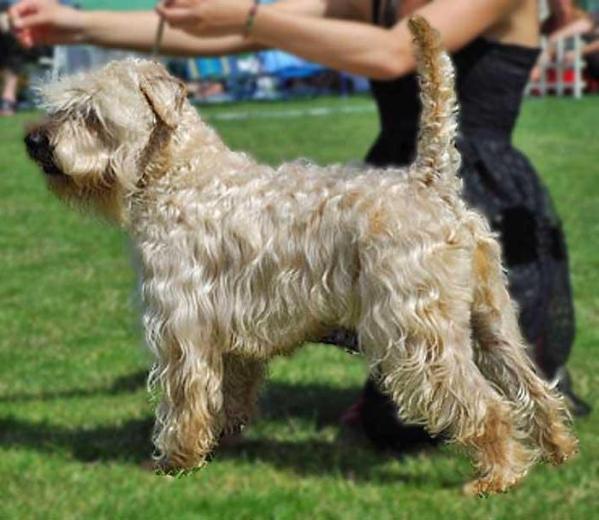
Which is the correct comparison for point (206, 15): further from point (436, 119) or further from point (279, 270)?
point (279, 270)

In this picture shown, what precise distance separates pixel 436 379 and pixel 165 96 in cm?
58

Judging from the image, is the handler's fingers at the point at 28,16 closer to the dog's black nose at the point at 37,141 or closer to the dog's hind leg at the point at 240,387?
the dog's black nose at the point at 37,141

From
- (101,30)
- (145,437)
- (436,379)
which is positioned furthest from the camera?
(145,437)

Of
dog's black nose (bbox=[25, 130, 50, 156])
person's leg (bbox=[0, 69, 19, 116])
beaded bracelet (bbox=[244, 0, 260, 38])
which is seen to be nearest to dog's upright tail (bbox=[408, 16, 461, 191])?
→ dog's black nose (bbox=[25, 130, 50, 156])

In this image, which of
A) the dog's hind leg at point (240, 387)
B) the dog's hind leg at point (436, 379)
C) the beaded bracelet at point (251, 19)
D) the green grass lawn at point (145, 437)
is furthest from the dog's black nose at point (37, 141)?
the beaded bracelet at point (251, 19)

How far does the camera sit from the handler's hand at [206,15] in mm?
2809

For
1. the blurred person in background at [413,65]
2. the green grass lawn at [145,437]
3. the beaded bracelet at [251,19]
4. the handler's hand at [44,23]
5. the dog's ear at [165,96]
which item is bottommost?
the green grass lawn at [145,437]

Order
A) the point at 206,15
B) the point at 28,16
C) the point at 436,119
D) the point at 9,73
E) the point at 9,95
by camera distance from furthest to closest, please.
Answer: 1. the point at 9,73
2. the point at 9,95
3. the point at 28,16
4. the point at 206,15
5. the point at 436,119

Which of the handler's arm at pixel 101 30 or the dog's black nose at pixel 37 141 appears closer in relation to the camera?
the dog's black nose at pixel 37 141

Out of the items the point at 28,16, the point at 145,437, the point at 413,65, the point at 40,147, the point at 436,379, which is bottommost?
the point at 145,437

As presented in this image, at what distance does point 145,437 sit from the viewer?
591 centimetres

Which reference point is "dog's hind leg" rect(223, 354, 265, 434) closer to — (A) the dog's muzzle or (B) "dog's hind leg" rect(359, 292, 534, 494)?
(B) "dog's hind leg" rect(359, 292, 534, 494)

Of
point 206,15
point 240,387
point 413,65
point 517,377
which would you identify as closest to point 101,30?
point 206,15

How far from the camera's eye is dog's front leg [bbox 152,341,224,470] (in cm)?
189
